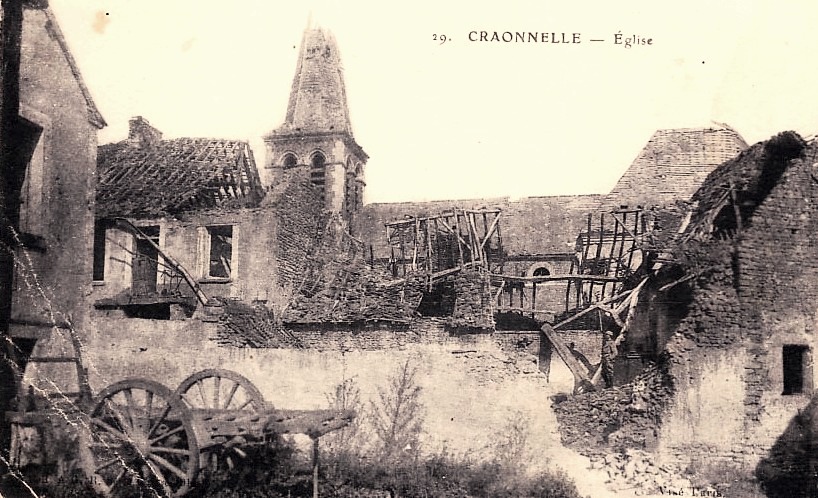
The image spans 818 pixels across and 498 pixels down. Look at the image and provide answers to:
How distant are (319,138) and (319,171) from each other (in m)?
1.17

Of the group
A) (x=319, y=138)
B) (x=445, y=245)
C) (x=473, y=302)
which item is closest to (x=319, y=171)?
(x=319, y=138)

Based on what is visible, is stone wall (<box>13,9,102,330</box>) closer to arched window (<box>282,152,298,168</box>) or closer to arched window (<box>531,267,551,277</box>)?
arched window (<box>282,152,298,168</box>)

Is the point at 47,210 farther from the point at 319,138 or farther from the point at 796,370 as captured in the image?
the point at 319,138

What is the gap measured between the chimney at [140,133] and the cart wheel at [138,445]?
13.6m

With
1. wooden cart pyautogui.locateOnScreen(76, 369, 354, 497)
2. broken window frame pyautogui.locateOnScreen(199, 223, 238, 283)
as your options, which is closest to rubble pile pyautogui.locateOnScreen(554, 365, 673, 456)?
wooden cart pyautogui.locateOnScreen(76, 369, 354, 497)

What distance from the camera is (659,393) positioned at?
1262 cm

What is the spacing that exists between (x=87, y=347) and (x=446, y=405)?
641cm

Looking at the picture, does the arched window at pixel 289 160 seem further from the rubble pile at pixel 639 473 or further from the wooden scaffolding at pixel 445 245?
the rubble pile at pixel 639 473

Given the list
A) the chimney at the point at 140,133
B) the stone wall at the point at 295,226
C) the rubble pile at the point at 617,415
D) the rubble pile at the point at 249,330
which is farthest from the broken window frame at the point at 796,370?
the chimney at the point at 140,133

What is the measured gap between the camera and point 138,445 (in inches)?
376

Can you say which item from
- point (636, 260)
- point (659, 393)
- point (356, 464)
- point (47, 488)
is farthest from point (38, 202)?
point (636, 260)

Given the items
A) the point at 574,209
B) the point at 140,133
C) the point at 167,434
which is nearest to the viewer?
the point at 167,434

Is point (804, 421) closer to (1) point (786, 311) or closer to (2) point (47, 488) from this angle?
(1) point (786, 311)

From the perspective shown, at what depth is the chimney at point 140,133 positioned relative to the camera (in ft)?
72.2
